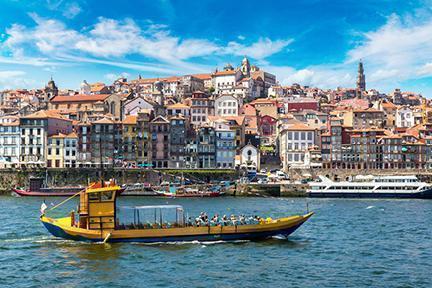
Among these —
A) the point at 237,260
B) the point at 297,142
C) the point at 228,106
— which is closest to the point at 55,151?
the point at 297,142

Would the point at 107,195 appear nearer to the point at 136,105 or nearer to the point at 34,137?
the point at 34,137

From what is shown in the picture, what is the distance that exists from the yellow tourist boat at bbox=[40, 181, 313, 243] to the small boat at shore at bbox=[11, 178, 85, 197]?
168 feet

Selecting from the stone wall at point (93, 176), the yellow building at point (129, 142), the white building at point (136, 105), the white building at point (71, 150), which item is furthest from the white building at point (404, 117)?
the white building at point (71, 150)

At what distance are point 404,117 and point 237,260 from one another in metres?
122

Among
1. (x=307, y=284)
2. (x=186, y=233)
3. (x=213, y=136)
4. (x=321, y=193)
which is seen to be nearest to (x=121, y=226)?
(x=186, y=233)

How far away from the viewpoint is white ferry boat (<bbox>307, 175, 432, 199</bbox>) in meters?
88.4

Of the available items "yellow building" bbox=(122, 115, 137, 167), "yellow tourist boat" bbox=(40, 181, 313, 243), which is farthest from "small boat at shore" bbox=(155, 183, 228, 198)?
"yellow tourist boat" bbox=(40, 181, 313, 243)

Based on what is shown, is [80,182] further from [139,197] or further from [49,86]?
[49,86]

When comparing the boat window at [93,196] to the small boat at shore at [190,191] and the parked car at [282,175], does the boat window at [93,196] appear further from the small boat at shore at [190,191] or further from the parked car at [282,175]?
the parked car at [282,175]

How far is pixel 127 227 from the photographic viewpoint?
41688 mm

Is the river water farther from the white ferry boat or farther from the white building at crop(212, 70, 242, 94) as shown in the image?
the white building at crop(212, 70, 242, 94)

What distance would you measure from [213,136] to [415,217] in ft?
179

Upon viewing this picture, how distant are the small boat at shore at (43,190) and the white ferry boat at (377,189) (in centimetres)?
3918

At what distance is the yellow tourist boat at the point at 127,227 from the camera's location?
40938 mm
